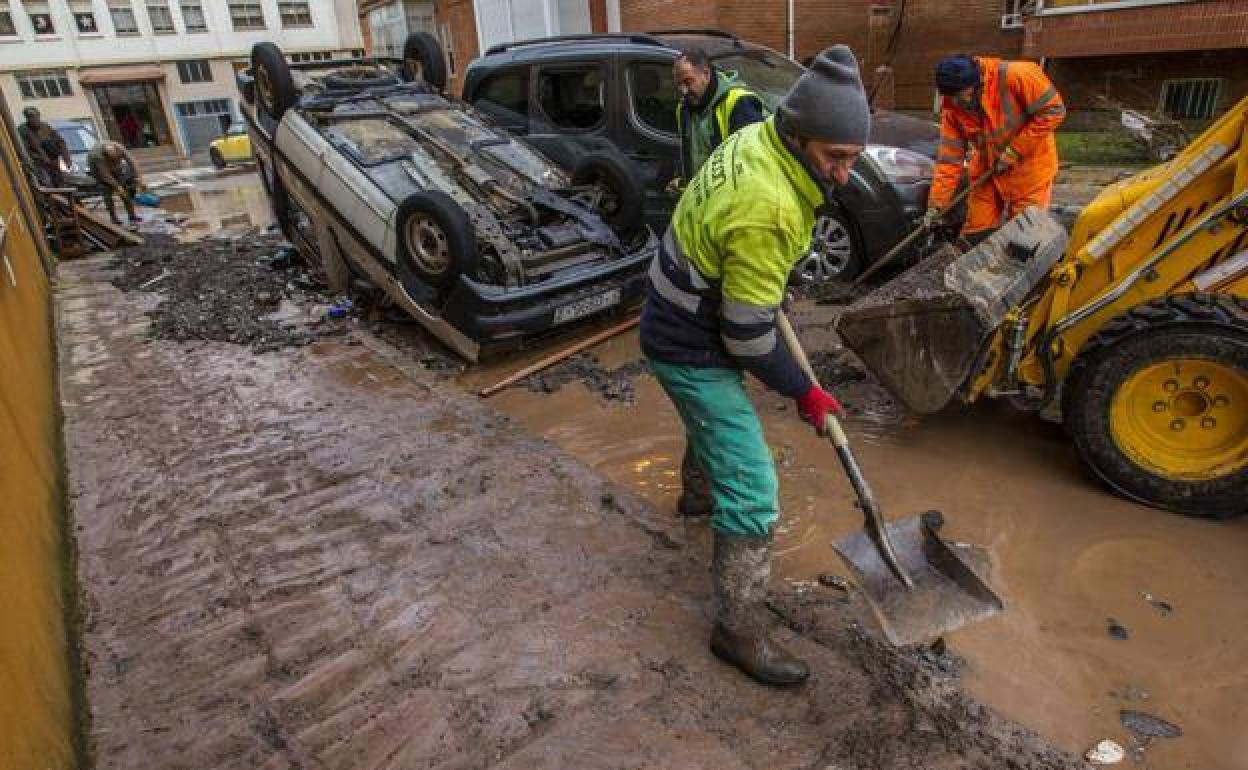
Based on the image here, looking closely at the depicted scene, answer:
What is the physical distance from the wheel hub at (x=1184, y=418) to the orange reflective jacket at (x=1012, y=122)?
1.71m

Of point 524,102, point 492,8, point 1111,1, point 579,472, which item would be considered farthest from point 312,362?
point 492,8

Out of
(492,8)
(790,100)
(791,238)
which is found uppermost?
(492,8)

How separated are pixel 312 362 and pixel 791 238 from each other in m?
4.69

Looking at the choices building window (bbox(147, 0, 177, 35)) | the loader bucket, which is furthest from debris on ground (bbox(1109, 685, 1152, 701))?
building window (bbox(147, 0, 177, 35))

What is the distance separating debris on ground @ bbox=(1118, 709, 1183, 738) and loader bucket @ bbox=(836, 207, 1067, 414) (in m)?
1.54

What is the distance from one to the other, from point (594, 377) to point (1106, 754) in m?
3.57

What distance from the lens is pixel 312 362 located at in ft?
19.2

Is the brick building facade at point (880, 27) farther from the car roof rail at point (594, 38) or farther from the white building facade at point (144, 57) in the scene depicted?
the white building facade at point (144, 57)

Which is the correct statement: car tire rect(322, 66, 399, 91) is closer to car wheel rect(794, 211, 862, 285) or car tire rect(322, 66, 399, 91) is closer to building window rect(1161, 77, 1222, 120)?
car wheel rect(794, 211, 862, 285)

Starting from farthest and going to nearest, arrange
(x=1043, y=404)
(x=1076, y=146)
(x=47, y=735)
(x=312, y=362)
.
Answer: (x=1076, y=146) < (x=312, y=362) < (x=1043, y=404) < (x=47, y=735)

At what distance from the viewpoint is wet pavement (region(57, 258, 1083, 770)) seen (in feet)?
7.69

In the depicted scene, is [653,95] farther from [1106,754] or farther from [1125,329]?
[1106,754]

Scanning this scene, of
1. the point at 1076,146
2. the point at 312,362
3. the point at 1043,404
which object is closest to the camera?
the point at 1043,404

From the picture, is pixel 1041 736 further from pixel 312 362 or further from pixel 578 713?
pixel 312 362
